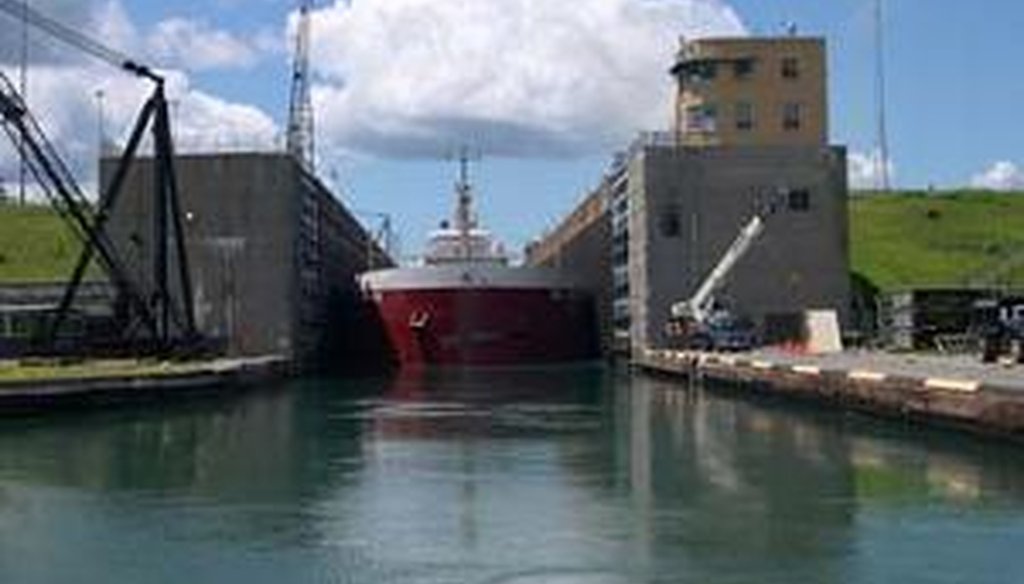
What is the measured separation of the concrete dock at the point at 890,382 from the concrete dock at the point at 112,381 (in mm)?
21219

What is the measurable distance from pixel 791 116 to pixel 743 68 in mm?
5116

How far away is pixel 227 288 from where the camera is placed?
107 m

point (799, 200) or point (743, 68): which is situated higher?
point (743, 68)

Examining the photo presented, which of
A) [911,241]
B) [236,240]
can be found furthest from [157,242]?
[911,241]

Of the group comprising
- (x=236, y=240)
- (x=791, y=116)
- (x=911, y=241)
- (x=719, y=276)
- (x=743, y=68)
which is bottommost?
(x=719, y=276)

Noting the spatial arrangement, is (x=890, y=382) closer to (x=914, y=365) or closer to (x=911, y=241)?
(x=914, y=365)

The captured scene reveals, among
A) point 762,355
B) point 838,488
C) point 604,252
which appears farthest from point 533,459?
point 604,252

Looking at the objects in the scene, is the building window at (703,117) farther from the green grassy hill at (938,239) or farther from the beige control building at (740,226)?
the beige control building at (740,226)

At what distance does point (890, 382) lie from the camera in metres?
58.5

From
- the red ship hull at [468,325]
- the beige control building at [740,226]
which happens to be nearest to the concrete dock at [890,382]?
the beige control building at [740,226]

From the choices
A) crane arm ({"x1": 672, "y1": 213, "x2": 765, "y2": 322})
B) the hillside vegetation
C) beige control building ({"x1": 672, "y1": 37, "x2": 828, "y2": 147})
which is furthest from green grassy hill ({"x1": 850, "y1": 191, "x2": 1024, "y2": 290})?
crane arm ({"x1": 672, "y1": 213, "x2": 765, "y2": 322})

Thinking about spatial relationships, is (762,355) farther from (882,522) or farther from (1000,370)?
(882,522)

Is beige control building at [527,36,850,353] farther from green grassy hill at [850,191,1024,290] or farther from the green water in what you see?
the green water

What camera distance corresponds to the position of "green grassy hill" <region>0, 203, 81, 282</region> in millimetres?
135238
